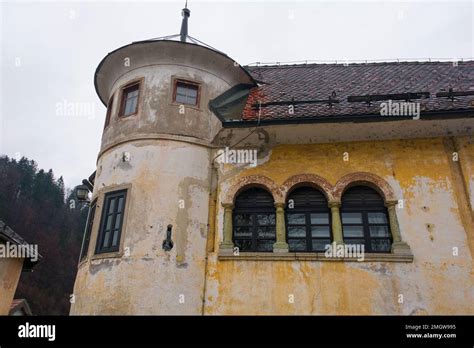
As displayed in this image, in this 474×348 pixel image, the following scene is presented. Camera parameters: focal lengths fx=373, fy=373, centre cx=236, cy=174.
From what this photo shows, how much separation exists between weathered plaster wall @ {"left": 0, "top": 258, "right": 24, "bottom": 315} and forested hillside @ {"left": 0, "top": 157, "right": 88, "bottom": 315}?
37.3 m

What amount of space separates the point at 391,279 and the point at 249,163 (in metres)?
4.60

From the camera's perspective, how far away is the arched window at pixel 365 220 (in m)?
9.31

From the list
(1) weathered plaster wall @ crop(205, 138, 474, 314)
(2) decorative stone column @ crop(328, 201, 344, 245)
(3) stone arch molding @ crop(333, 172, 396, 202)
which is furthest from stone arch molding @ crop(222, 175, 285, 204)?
(3) stone arch molding @ crop(333, 172, 396, 202)

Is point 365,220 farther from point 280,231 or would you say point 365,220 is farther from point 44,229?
point 44,229

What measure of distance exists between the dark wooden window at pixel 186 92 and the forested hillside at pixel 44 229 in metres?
40.2

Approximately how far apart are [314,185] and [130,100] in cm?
614

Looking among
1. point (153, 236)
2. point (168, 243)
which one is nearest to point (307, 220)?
point (168, 243)

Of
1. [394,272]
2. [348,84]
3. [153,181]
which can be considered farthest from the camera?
[348,84]

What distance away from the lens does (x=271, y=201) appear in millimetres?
10062

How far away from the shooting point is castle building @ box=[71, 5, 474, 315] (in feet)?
28.4

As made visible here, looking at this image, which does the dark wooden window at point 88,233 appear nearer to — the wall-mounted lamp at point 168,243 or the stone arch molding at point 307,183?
the wall-mounted lamp at point 168,243

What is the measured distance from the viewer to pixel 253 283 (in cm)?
888

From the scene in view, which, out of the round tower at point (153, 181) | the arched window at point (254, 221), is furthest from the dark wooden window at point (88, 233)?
the arched window at point (254, 221)

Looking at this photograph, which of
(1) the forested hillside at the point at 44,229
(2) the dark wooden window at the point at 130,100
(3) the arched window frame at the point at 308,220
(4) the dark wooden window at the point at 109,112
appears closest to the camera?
(3) the arched window frame at the point at 308,220
